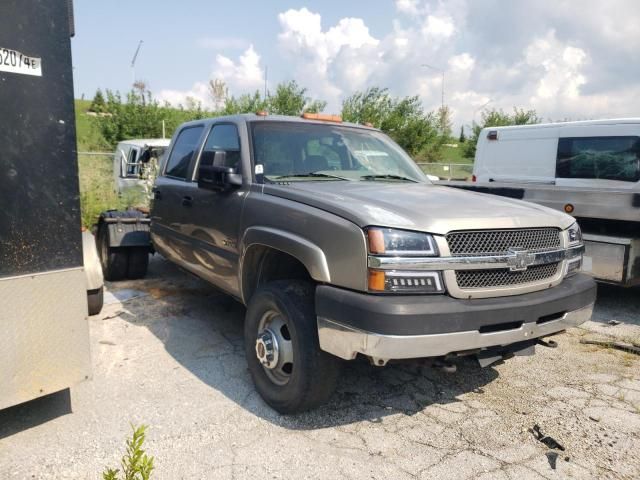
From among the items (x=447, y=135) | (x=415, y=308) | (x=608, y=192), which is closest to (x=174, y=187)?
(x=415, y=308)

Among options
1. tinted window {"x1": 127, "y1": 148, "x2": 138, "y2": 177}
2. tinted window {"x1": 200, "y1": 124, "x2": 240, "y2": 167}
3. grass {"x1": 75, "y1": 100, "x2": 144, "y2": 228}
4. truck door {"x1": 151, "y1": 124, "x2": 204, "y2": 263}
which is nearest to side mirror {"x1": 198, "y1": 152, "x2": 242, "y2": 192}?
tinted window {"x1": 200, "y1": 124, "x2": 240, "y2": 167}

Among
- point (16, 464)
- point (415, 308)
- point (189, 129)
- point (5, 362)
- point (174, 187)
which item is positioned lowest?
point (16, 464)

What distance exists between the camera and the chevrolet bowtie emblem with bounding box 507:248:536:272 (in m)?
3.02

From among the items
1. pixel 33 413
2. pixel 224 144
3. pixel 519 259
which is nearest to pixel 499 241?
pixel 519 259

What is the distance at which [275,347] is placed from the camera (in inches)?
130

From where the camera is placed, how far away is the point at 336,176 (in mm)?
4051

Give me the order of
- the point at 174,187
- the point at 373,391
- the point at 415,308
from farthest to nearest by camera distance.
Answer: the point at 174,187 → the point at 373,391 → the point at 415,308

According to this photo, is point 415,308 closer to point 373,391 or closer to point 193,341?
point 373,391

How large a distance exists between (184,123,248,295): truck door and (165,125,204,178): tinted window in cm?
32

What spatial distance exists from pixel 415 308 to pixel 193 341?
259 centimetres

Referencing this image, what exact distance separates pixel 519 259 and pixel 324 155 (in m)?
1.88

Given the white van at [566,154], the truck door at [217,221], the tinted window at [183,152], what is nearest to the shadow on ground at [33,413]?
the truck door at [217,221]

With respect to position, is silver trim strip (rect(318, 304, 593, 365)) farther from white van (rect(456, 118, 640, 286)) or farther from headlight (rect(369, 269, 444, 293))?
white van (rect(456, 118, 640, 286))

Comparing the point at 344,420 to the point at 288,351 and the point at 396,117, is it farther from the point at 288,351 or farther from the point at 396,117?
the point at 396,117
